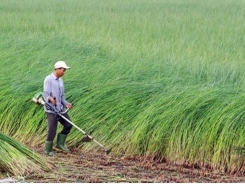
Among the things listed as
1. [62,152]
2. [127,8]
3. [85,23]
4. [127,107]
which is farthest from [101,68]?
[127,8]

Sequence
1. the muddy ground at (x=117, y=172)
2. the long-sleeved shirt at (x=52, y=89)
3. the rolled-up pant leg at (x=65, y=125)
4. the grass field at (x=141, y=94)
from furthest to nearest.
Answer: the rolled-up pant leg at (x=65, y=125) → the long-sleeved shirt at (x=52, y=89) → the grass field at (x=141, y=94) → the muddy ground at (x=117, y=172)

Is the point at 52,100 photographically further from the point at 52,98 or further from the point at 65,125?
the point at 65,125

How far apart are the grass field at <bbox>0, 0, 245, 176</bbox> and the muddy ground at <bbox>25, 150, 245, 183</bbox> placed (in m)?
0.20

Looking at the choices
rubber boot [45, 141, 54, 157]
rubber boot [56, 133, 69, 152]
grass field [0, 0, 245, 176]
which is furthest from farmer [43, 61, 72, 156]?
grass field [0, 0, 245, 176]

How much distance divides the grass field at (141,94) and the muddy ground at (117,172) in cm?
20

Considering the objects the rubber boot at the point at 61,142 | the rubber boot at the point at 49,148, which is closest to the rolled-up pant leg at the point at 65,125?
the rubber boot at the point at 61,142

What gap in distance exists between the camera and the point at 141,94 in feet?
22.9

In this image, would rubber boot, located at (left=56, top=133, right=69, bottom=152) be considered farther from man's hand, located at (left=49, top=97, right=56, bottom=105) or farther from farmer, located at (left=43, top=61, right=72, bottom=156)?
man's hand, located at (left=49, top=97, right=56, bottom=105)

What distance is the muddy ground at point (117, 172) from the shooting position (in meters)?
5.32

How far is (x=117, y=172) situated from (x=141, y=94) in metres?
1.52

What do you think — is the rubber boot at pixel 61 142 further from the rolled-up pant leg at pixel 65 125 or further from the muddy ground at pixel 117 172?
the muddy ground at pixel 117 172

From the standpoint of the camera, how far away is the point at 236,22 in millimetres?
15273

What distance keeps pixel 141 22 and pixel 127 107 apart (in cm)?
873

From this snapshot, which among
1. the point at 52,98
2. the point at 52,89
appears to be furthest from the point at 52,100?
the point at 52,89
